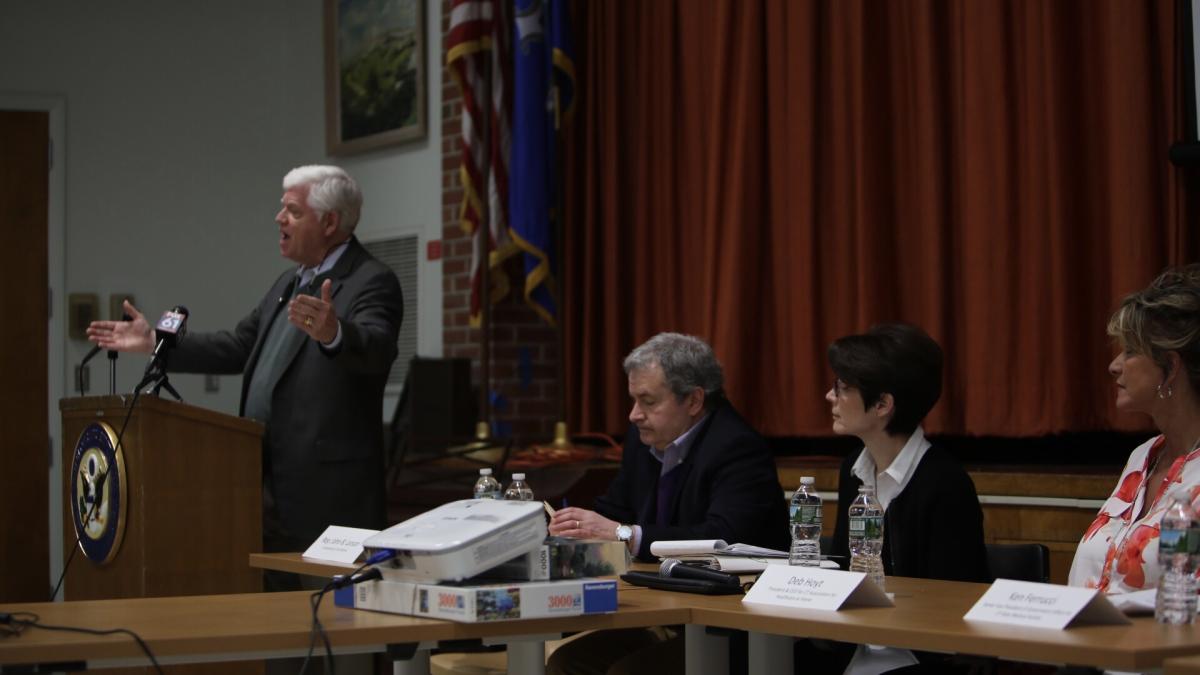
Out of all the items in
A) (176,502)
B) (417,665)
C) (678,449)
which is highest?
(678,449)

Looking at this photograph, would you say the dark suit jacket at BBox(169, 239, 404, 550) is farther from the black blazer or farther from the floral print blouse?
the floral print blouse

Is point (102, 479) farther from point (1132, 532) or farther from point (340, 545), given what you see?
point (1132, 532)

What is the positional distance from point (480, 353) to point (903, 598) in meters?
3.96

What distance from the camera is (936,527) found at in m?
3.00

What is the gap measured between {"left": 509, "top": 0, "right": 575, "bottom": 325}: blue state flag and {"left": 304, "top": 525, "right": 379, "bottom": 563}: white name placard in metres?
2.97

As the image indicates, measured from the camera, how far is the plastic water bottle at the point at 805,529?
112 inches

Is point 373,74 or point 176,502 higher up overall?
point 373,74

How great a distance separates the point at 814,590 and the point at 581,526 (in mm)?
894

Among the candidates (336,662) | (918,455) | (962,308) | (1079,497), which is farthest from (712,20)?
(336,662)

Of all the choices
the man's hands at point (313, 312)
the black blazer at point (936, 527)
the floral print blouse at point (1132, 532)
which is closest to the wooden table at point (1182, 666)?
the floral print blouse at point (1132, 532)

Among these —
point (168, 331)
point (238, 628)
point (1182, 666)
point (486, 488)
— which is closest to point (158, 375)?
point (168, 331)

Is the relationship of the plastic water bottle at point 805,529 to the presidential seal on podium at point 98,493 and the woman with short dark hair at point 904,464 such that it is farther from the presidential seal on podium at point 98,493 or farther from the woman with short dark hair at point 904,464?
the presidential seal on podium at point 98,493

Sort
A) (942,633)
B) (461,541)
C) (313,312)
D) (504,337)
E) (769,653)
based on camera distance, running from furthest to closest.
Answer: (504,337) < (313,312) < (769,653) < (461,541) < (942,633)

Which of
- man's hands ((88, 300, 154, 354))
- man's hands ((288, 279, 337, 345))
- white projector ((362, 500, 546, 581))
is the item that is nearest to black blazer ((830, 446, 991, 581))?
white projector ((362, 500, 546, 581))
